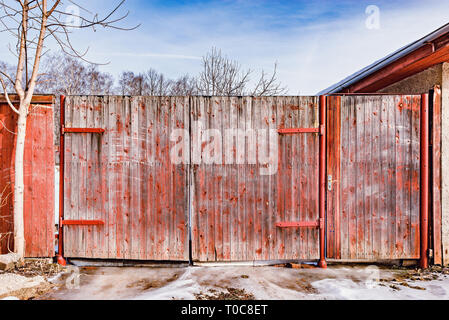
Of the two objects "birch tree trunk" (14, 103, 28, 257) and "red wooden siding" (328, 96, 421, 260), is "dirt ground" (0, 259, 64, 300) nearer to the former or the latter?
"birch tree trunk" (14, 103, 28, 257)

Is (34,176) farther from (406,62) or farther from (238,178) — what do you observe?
(406,62)

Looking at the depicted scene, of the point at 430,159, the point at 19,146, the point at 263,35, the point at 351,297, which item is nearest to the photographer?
the point at 351,297

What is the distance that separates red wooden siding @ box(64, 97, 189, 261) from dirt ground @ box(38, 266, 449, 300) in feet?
1.28

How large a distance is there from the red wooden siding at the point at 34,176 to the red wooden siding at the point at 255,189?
2040 millimetres

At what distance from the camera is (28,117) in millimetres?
3691

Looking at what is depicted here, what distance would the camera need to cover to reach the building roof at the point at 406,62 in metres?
3.24

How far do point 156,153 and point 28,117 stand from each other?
1860 mm

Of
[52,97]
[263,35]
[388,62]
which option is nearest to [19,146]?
[52,97]

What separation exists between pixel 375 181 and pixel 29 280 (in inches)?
184

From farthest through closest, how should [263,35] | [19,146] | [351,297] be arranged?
[263,35] → [19,146] → [351,297]

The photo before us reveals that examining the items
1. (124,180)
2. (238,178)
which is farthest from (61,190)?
(238,178)

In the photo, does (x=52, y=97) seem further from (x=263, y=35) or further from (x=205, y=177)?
(x=263, y=35)

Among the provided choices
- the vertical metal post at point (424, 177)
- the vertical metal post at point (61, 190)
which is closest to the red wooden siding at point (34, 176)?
the vertical metal post at point (61, 190)

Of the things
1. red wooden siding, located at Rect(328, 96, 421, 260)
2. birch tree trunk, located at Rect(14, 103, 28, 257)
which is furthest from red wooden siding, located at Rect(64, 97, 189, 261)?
red wooden siding, located at Rect(328, 96, 421, 260)
